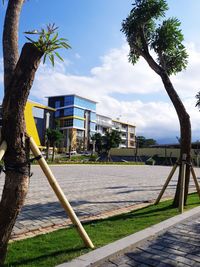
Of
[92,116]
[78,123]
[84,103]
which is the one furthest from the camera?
[92,116]

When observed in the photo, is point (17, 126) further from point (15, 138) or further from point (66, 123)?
point (66, 123)

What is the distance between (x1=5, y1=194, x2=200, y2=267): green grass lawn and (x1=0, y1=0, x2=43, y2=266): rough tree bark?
0.66 metres

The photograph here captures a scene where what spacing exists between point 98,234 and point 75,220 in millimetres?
1185

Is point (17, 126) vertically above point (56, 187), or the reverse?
point (17, 126)

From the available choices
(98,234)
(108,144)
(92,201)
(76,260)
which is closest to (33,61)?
(76,260)

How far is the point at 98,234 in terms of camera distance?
18.5 feet

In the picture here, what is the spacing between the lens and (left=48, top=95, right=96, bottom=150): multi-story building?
310 ft

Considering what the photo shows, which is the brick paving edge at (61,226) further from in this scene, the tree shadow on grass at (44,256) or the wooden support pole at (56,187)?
the wooden support pole at (56,187)

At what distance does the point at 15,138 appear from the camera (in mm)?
3768

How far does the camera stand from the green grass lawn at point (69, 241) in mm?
4340

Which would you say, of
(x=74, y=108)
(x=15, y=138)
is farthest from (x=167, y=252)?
(x=74, y=108)

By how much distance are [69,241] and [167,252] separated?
4.84ft

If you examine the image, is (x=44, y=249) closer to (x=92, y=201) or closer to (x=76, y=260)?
(x=76, y=260)

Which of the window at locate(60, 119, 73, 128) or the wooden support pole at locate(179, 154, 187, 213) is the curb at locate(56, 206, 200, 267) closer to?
the wooden support pole at locate(179, 154, 187, 213)
